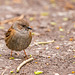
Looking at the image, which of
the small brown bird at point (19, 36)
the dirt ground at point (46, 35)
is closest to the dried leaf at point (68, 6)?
the dirt ground at point (46, 35)

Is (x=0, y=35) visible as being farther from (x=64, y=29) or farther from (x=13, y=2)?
(x=13, y=2)

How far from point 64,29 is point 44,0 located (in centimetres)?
445

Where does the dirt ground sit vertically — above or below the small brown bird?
below

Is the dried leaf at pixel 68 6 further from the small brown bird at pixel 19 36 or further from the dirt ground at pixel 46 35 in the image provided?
the small brown bird at pixel 19 36

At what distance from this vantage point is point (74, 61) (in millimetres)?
5082

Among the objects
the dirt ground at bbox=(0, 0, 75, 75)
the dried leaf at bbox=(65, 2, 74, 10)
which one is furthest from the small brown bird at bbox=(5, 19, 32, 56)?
the dried leaf at bbox=(65, 2, 74, 10)

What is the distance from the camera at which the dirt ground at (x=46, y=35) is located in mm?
4777

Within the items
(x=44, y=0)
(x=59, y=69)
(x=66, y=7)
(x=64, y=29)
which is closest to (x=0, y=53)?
(x=59, y=69)

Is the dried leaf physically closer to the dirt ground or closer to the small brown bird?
the dirt ground

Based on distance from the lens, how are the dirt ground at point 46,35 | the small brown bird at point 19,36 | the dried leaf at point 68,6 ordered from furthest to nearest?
the dried leaf at point 68,6 < the small brown bird at point 19,36 < the dirt ground at point 46,35

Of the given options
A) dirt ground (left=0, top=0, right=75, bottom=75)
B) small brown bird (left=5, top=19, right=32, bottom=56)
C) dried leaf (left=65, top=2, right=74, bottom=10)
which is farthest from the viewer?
dried leaf (left=65, top=2, right=74, bottom=10)

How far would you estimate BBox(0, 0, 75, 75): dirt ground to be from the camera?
478 cm

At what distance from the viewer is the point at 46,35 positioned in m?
7.34

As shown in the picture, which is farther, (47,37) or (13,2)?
(13,2)
